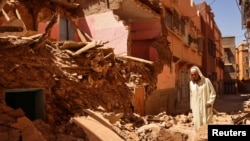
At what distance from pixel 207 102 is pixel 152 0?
27.6 feet

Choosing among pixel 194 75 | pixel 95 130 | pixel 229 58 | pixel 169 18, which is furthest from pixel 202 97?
pixel 229 58

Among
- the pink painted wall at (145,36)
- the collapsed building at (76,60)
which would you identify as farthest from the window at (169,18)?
the pink painted wall at (145,36)

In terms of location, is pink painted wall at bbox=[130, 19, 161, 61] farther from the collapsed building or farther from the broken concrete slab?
the broken concrete slab

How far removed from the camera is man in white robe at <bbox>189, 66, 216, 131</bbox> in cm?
675

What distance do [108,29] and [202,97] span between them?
22.1ft

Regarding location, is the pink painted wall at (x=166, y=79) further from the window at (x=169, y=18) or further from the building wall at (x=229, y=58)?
the building wall at (x=229, y=58)

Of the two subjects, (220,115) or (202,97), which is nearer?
(202,97)

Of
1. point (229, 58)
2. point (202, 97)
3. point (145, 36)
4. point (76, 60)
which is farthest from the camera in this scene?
point (229, 58)

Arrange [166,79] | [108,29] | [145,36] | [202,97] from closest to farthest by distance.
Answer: [202,97], [108,29], [145,36], [166,79]

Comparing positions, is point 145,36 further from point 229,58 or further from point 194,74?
point 229,58

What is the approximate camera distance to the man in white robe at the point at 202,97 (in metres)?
6.75

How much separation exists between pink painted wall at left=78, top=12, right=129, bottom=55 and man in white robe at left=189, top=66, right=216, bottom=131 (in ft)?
18.0

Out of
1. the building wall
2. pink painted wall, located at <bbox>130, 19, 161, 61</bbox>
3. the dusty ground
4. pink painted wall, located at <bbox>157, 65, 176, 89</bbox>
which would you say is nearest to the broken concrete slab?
the dusty ground

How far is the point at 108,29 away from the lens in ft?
41.4
